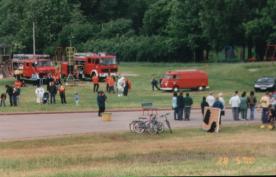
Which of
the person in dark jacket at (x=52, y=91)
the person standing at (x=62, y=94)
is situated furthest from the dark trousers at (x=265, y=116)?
the person in dark jacket at (x=52, y=91)

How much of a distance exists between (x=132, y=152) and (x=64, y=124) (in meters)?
10.8

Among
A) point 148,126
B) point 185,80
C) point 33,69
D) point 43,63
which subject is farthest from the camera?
point 43,63

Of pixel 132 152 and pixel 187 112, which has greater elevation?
pixel 187 112

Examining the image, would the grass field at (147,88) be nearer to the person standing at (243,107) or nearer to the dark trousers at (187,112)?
the dark trousers at (187,112)

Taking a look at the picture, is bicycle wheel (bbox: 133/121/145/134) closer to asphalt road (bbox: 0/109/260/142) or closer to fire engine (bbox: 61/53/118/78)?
asphalt road (bbox: 0/109/260/142)

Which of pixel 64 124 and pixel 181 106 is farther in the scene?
pixel 181 106

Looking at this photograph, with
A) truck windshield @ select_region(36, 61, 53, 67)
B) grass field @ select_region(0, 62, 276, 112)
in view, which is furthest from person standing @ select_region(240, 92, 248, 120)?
truck windshield @ select_region(36, 61, 53, 67)

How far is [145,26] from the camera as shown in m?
114

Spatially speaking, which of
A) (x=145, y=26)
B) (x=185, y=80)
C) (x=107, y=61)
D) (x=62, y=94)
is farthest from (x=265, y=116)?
(x=145, y=26)

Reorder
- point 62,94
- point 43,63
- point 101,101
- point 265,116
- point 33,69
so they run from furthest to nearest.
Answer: point 43,63 → point 33,69 → point 62,94 → point 101,101 → point 265,116

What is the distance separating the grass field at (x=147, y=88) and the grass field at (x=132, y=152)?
48.1ft

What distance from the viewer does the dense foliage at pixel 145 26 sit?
88.3 m

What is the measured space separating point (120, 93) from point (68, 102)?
6.30m

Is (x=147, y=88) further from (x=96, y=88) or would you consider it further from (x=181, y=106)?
(x=181, y=106)
